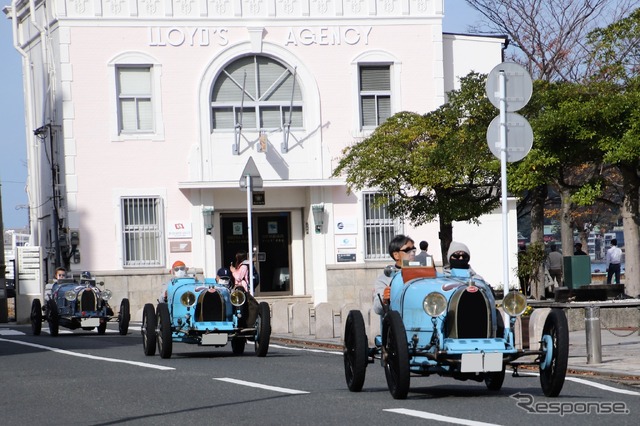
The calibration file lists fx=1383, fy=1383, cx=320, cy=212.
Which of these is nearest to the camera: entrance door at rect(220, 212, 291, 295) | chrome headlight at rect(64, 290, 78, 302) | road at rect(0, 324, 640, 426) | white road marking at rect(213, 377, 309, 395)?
road at rect(0, 324, 640, 426)

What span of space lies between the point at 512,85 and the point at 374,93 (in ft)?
72.8

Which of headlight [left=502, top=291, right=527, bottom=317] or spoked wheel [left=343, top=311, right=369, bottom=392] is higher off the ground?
headlight [left=502, top=291, right=527, bottom=317]

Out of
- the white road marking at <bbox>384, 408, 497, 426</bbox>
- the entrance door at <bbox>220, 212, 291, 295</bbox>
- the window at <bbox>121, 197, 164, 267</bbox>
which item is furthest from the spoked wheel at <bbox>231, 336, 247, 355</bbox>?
the entrance door at <bbox>220, 212, 291, 295</bbox>

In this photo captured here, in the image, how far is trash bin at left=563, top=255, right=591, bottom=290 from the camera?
3400cm

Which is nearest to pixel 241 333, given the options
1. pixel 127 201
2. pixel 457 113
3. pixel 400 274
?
pixel 400 274

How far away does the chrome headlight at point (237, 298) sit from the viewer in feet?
62.6

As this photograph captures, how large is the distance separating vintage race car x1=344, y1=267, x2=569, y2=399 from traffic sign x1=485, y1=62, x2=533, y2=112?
499cm

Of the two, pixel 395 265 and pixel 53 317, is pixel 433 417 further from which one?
pixel 53 317

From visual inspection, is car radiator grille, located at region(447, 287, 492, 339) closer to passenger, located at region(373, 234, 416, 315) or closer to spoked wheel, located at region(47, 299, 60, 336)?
passenger, located at region(373, 234, 416, 315)

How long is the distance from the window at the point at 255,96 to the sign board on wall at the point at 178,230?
9.45ft

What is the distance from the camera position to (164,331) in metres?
18.9

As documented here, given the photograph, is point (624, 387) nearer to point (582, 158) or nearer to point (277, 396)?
point (277, 396)

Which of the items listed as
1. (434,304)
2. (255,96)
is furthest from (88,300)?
(434,304)

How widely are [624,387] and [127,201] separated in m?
25.4
